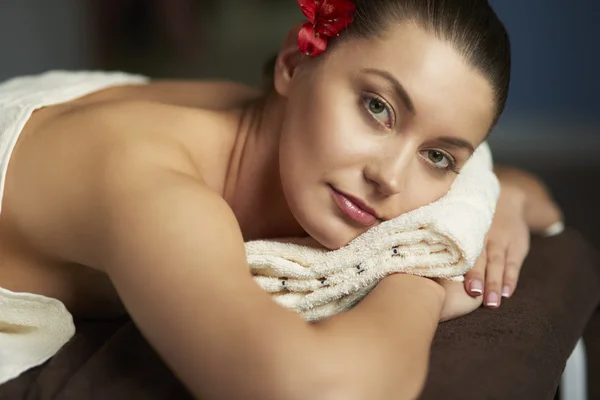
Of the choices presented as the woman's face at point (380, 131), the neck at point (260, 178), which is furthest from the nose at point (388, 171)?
the neck at point (260, 178)

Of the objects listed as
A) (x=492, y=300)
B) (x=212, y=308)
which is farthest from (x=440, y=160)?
(x=212, y=308)

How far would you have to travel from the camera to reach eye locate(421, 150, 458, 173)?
1.05 m

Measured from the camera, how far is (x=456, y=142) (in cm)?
104

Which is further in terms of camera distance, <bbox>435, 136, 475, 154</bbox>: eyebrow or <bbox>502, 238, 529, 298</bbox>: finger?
<bbox>502, 238, 529, 298</bbox>: finger

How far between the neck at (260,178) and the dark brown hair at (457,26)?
0.60ft

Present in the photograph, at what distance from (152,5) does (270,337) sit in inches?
131

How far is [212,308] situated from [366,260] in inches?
11.2

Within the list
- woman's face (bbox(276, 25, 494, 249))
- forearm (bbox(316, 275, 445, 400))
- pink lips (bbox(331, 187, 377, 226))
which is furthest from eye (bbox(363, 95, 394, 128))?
forearm (bbox(316, 275, 445, 400))

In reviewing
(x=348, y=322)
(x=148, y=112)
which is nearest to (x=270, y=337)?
(x=348, y=322)

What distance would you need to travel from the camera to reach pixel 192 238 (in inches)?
32.3

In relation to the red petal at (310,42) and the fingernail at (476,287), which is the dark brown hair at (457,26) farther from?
the fingernail at (476,287)

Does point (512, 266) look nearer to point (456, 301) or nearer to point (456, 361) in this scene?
point (456, 301)

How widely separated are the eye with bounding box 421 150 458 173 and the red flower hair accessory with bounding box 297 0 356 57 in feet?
0.71

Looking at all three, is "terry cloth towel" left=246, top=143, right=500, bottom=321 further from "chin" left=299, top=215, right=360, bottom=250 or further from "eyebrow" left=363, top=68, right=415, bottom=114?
"eyebrow" left=363, top=68, right=415, bottom=114
